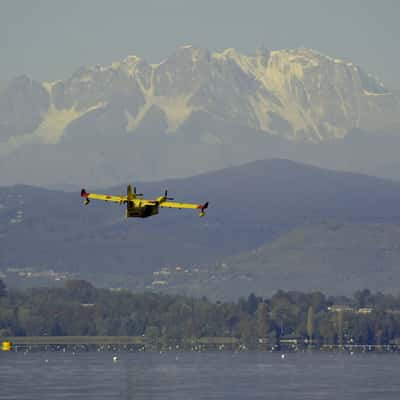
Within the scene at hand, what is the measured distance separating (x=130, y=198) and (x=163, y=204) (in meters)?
3.33

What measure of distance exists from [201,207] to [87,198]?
1405 centimetres

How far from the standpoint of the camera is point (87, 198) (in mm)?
184125

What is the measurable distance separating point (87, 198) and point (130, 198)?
6.21 metres

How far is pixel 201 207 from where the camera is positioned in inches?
6919

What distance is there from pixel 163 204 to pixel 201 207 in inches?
193

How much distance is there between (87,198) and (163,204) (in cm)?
919

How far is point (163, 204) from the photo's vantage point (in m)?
179
